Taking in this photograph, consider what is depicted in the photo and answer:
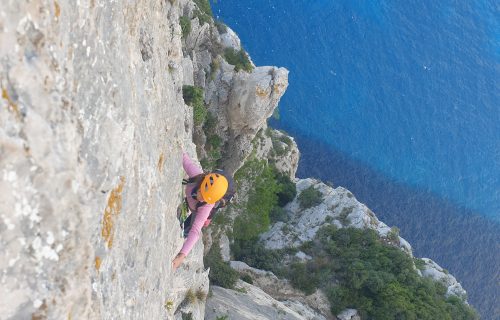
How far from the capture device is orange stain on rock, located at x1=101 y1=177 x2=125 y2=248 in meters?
5.94

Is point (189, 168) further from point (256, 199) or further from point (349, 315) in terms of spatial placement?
point (256, 199)

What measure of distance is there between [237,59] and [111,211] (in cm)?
2758

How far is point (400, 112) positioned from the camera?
60.7 meters

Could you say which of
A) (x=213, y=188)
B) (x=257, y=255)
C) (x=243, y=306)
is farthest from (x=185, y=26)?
(x=257, y=255)

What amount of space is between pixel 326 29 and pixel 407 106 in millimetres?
15844

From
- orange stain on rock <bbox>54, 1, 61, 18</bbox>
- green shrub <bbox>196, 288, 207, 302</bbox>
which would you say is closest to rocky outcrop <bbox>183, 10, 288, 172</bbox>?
green shrub <bbox>196, 288, 207, 302</bbox>

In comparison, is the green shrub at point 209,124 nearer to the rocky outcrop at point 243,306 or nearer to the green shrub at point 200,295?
the rocky outcrop at point 243,306

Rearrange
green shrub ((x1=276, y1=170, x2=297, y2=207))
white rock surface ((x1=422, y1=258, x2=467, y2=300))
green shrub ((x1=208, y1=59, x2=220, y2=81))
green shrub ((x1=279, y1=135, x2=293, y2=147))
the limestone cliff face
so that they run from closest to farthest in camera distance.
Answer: the limestone cliff face < green shrub ((x1=208, y1=59, x2=220, y2=81)) < white rock surface ((x1=422, y1=258, x2=467, y2=300)) < green shrub ((x1=276, y1=170, x2=297, y2=207)) < green shrub ((x1=279, y1=135, x2=293, y2=147))

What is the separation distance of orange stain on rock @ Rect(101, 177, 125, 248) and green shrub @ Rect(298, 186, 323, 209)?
35.6 metres

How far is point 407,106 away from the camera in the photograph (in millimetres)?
61219

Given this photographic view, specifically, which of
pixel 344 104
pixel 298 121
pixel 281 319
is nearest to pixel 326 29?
pixel 344 104

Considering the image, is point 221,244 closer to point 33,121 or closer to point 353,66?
point 33,121

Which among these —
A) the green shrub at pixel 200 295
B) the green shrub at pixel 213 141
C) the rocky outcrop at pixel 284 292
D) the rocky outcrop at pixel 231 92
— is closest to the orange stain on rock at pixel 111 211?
the green shrub at pixel 200 295

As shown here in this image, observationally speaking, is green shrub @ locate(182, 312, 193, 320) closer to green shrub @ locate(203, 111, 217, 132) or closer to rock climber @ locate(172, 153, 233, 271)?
rock climber @ locate(172, 153, 233, 271)
